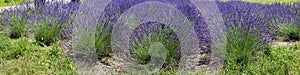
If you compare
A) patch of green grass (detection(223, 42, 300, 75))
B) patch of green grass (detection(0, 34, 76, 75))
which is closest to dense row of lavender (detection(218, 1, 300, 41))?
patch of green grass (detection(223, 42, 300, 75))

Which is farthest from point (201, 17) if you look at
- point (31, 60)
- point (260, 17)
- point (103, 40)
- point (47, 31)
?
point (31, 60)

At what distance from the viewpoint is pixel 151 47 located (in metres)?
3.74

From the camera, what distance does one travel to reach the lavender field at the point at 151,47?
145 inches

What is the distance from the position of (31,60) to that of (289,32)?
3224 mm

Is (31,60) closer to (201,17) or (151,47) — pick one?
(151,47)

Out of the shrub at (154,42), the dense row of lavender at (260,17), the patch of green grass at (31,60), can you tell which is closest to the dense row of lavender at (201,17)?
the dense row of lavender at (260,17)

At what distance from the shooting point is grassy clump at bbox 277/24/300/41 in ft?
16.2

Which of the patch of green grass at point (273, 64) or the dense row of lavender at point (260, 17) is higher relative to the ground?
the dense row of lavender at point (260, 17)

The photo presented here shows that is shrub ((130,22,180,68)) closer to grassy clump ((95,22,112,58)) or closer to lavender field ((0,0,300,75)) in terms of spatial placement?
lavender field ((0,0,300,75))

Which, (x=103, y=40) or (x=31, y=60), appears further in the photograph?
(x=103, y=40)

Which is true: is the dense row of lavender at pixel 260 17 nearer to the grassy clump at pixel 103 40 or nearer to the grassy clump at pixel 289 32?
the grassy clump at pixel 289 32

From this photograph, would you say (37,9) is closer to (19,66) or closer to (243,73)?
(19,66)

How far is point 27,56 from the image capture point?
407 centimetres

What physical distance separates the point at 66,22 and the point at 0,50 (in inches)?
36.8
